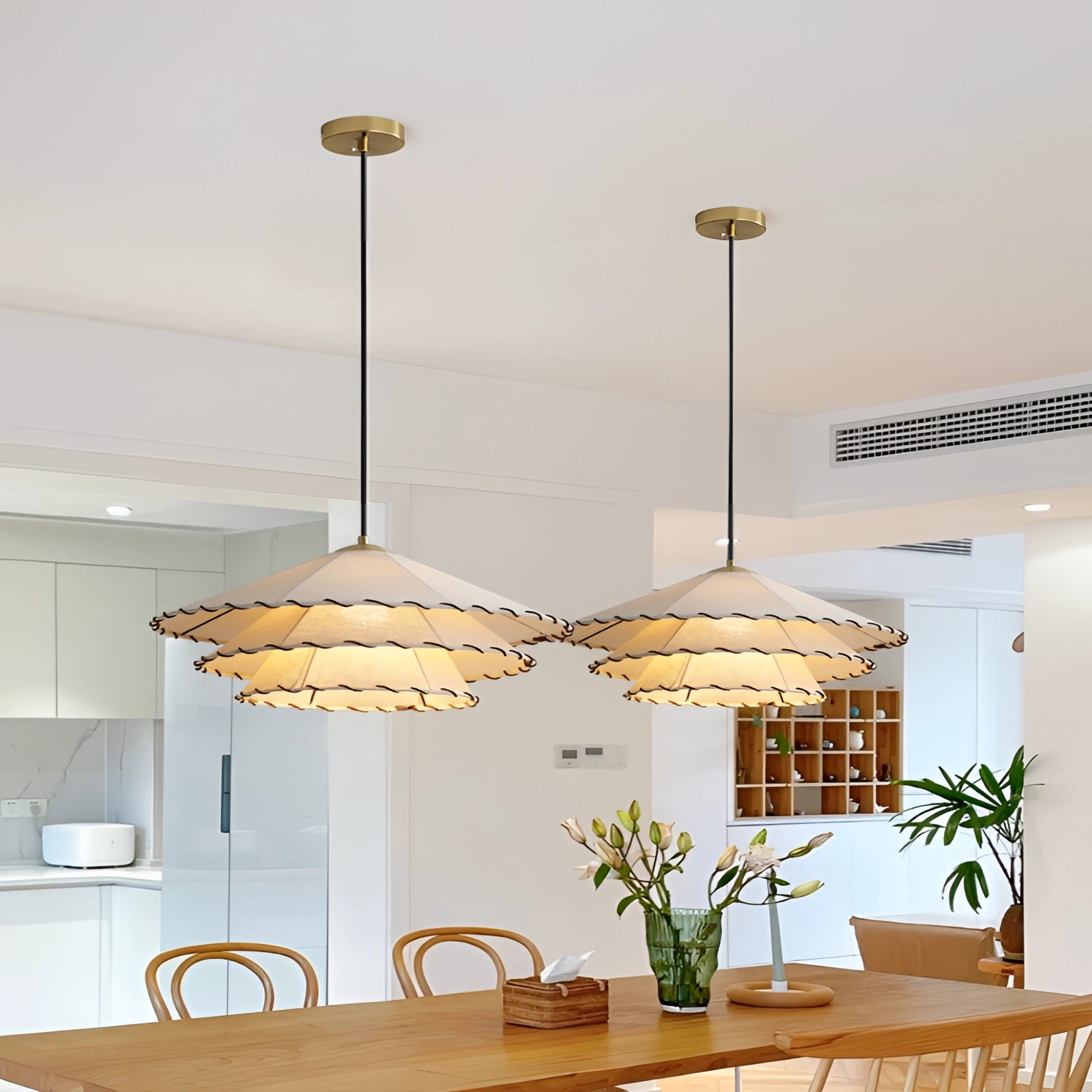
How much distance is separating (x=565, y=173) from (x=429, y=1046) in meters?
1.85

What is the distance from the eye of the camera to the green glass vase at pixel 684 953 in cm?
355

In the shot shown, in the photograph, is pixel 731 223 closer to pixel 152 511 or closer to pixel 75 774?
pixel 152 511

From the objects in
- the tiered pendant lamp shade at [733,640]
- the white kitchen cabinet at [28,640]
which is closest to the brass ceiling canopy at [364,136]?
the tiered pendant lamp shade at [733,640]

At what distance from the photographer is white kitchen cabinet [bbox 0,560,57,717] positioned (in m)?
6.68

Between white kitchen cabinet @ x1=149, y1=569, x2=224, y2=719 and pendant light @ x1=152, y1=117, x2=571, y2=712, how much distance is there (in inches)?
160

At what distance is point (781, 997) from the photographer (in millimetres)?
3699

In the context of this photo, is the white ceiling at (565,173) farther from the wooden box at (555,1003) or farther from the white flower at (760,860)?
the wooden box at (555,1003)

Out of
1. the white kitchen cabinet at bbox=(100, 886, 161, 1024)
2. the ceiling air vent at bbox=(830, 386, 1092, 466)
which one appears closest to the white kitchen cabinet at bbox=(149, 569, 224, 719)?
the white kitchen cabinet at bbox=(100, 886, 161, 1024)

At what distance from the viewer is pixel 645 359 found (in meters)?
5.12

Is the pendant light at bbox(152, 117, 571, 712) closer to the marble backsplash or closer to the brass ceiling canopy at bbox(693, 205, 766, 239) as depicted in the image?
the brass ceiling canopy at bbox(693, 205, 766, 239)

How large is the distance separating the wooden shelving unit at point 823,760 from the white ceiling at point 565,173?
17.8ft

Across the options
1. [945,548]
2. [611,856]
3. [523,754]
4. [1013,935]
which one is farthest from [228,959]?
[945,548]

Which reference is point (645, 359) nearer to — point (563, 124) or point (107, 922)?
point (563, 124)

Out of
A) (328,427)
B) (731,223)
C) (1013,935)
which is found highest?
(731,223)
